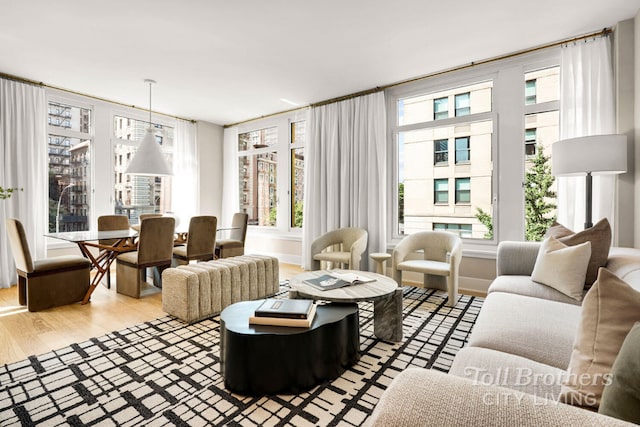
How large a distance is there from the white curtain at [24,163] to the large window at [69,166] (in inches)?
9.4

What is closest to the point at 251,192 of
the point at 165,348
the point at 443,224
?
the point at 443,224

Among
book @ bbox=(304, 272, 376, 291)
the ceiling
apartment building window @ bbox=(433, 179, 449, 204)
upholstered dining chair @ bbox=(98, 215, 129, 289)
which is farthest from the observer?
apartment building window @ bbox=(433, 179, 449, 204)

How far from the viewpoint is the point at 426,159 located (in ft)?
15.0

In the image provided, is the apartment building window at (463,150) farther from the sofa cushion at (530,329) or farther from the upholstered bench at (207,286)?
the upholstered bench at (207,286)

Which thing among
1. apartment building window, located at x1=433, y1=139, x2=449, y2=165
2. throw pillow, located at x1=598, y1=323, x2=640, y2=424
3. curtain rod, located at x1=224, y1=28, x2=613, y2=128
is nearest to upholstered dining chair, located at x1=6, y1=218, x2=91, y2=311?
curtain rod, located at x1=224, y1=28, x2=613, y2=128

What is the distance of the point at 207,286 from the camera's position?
2836 mm

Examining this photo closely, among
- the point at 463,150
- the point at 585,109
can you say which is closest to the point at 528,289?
the point at 585,109

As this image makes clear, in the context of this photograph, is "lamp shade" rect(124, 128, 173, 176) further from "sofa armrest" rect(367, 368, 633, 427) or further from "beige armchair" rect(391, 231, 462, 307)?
"sofa armrest" rect(367, 368, 633, 427)

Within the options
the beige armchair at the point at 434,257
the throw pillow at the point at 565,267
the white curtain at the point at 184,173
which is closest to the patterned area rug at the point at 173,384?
the beige armchair at the point at 434,257

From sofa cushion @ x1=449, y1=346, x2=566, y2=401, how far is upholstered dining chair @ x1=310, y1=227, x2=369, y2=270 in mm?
2737

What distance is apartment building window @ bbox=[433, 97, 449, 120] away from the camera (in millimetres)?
4215

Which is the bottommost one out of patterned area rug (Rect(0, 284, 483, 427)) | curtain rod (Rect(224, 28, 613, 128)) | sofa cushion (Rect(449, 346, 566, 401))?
patterned area rug (Rect(0, 284, 483, 427))

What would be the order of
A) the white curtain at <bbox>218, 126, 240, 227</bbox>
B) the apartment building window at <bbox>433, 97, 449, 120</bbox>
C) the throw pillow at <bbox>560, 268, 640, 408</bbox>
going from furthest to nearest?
1. the white curtain at <bbox>218, 126, 240, 227</bbox>
2. the apartment building window at <bbox>433, 97, 449, 120</bbox>
3. the throw pillow at <bbox>560, 268, 640, 408</bbox>

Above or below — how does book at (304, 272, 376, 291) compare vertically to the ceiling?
below
